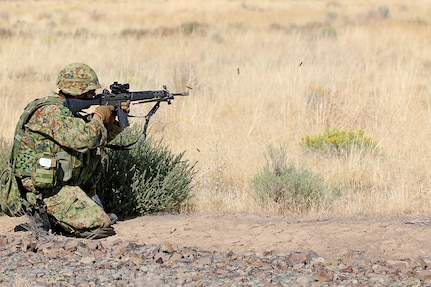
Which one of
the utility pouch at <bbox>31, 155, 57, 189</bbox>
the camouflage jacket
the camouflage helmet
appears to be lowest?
the utility pouch at <bbox>31, 155, 57, 189</bbox>

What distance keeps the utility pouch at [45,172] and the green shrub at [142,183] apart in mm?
993

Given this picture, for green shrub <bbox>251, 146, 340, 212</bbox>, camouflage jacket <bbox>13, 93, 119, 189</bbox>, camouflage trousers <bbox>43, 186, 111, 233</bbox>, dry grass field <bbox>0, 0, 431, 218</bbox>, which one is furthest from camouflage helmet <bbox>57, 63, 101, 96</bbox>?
green shrub <bbox>251, 146, 340, 212</bbox>

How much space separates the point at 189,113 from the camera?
11195 millimetres

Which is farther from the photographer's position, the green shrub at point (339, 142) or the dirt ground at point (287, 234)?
the green shrub at point (339, 142)

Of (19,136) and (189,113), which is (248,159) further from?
(19,136)

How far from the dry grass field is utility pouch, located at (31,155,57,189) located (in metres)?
1.54

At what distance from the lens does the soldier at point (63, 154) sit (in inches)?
240

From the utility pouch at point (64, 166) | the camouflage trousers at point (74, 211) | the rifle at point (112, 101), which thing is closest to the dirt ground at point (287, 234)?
the camouflage trousers at point (74, 211)

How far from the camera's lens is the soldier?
610cm

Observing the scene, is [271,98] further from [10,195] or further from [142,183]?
[10,195]

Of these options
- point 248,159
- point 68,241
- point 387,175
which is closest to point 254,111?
point 248,159

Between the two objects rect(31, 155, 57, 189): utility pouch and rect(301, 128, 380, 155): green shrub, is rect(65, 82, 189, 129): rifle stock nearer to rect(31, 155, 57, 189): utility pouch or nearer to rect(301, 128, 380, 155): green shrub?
rect(31, 155, 57, 189): utility pouch

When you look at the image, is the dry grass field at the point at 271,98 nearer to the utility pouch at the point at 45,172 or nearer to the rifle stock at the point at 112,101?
the rifle stock at the point at 112,101

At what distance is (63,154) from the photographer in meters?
6.21
